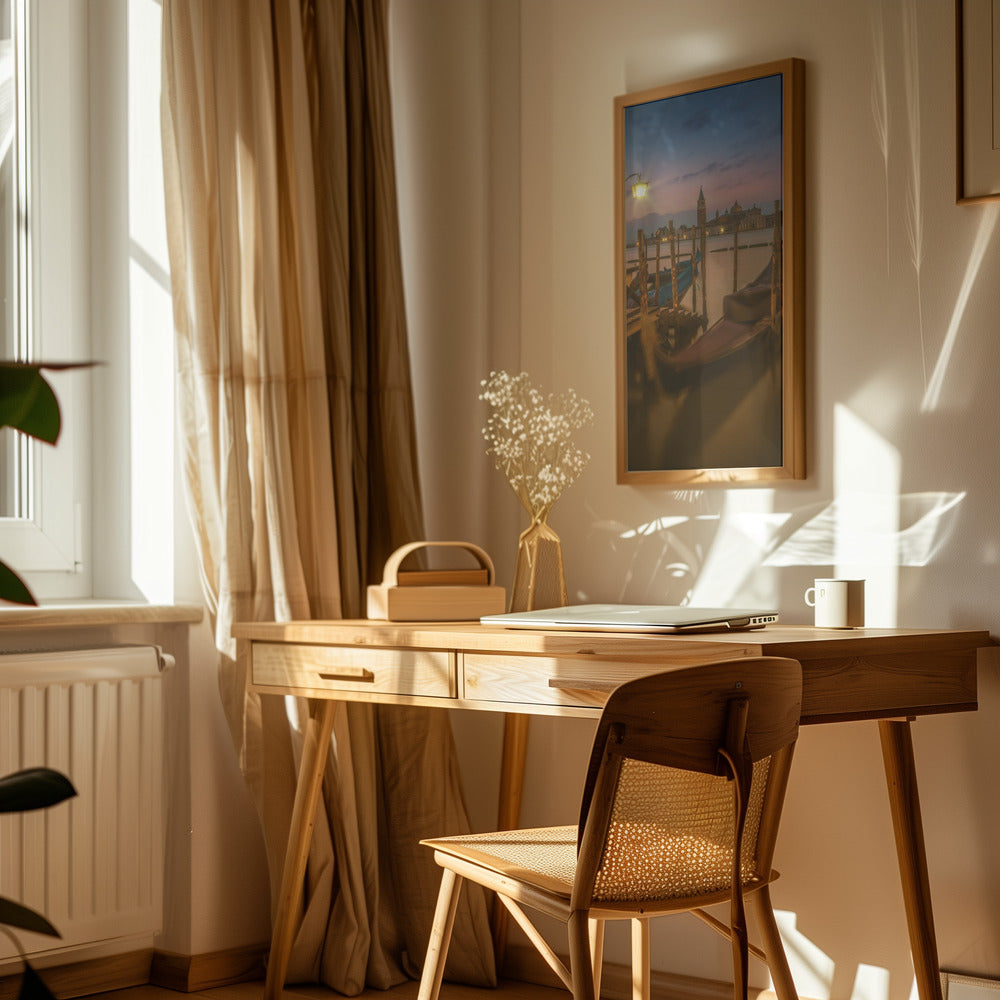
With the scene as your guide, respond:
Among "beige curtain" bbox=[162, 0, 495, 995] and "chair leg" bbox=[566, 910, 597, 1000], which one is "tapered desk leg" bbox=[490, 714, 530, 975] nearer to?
"beige curtain" bbox=[162, 0, 495, 995]

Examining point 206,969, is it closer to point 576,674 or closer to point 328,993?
point 328,993

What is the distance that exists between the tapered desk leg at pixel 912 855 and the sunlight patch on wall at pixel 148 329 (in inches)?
55.9

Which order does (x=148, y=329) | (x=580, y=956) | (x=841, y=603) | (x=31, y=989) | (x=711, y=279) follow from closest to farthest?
1. (x=31, y=989)
2. (x=580, y=956)
3. (x=841, y=603)
4. (x=711, y=279)
5. (x=148, y=329)

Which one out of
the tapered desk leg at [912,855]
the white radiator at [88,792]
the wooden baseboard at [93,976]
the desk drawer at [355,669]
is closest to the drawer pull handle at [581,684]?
the desk drawer at [355,669]

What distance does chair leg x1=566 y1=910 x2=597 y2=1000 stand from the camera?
1490 mm

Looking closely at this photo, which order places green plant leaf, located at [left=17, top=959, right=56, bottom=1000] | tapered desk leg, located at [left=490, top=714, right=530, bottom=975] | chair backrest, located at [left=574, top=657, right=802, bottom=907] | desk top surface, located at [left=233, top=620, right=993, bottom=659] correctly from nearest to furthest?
green plant leaf, located at [left=17, top=959, right=56, bottom=1000] → chair backrest, located at [left=574, top=657, right=802, bottom=907] → desk top surface, located at [left=233, top=620, right=993, bottom=659] → tapered desk leg, located at [left=490, top=714, right=530, bottom=975]

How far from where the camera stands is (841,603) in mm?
2057

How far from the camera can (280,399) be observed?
252 cm

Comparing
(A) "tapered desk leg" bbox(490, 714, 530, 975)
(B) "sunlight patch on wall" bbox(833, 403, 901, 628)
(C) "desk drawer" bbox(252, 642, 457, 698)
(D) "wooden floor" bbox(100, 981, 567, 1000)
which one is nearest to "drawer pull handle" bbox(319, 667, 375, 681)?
(C) "desk drawer" bbox(252, 642, 457, 698)

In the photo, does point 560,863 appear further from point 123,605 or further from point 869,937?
point 123,605

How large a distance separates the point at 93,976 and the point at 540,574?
1.15m

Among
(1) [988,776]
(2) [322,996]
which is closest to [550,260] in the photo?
(1) [988,776]

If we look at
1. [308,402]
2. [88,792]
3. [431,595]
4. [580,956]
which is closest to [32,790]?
[580,956]

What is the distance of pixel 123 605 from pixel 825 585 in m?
1.32
